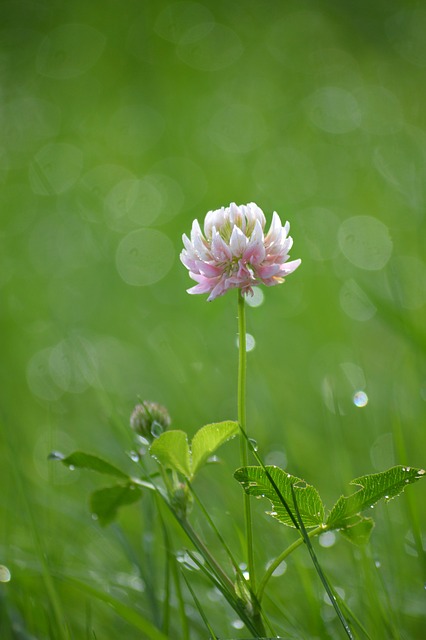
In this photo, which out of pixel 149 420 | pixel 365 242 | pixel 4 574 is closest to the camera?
pixel 149 420

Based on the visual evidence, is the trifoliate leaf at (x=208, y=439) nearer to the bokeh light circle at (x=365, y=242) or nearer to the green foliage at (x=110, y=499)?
the green foliage at (x=110, y=499)

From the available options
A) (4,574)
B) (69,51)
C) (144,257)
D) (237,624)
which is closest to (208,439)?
(237,624)

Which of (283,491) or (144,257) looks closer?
(283,491)

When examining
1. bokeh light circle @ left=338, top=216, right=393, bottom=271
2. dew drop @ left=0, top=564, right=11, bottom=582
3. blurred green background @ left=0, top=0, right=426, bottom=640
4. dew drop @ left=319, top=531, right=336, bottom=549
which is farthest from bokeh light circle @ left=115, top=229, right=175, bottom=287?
dew drop @ left=0, top=564, right=11, bottom=582

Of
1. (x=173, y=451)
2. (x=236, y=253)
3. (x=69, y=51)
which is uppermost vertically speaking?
(x=69, y=51)

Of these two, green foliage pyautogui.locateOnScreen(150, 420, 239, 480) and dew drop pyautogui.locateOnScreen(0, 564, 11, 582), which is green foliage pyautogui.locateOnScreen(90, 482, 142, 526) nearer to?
green foliage pyautogui.locateOnScreen(150, 420, 239, 480)

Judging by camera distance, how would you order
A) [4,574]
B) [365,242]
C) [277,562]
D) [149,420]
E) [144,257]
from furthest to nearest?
[144,257]
[365,242]
[4,574]
[149,420]
[277,562]

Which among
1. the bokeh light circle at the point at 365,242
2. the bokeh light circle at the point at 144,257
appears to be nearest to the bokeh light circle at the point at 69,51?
the bokeh light circle at the point at 144,257

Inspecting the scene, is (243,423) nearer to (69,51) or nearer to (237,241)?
(237,241)
